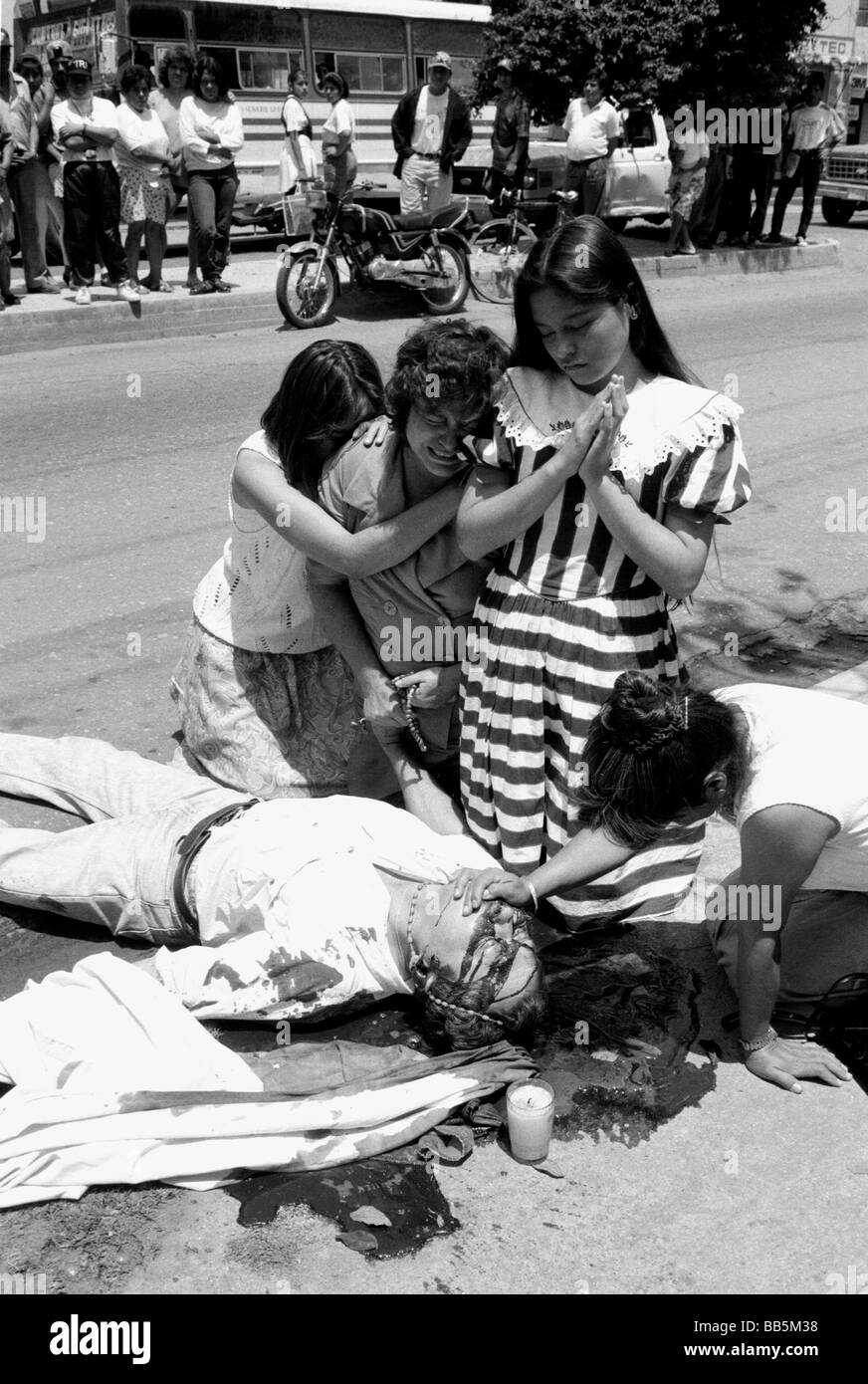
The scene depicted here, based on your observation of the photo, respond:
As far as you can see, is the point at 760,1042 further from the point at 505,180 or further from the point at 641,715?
the point at 505,180

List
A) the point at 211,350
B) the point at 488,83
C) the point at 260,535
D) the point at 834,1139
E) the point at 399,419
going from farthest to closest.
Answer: the point at 488,83 → the point at 211,350 → the point at 260,535 → the point at 399,419 → the point at 834,1139

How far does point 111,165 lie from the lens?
1044 cm

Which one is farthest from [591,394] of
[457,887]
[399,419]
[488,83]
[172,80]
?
[488,83]

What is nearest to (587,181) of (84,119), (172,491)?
(84,119)

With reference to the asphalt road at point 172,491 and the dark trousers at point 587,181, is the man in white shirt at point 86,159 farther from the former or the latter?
the dark trousers at point 587,181

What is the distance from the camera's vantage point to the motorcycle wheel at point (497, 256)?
40.3 ft

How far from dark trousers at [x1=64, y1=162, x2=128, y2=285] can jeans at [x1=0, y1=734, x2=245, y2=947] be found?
26.1 feet

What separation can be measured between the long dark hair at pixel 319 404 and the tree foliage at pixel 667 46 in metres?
14.4

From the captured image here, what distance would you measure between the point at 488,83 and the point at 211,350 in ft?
31.2

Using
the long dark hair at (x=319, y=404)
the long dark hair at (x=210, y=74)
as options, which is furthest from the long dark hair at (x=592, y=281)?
the long dark hair at (x=210, y=74)

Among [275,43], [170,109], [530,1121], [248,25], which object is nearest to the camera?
[530,1121]

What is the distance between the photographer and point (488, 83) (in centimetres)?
1767

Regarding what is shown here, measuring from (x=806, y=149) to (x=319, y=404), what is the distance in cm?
1445
